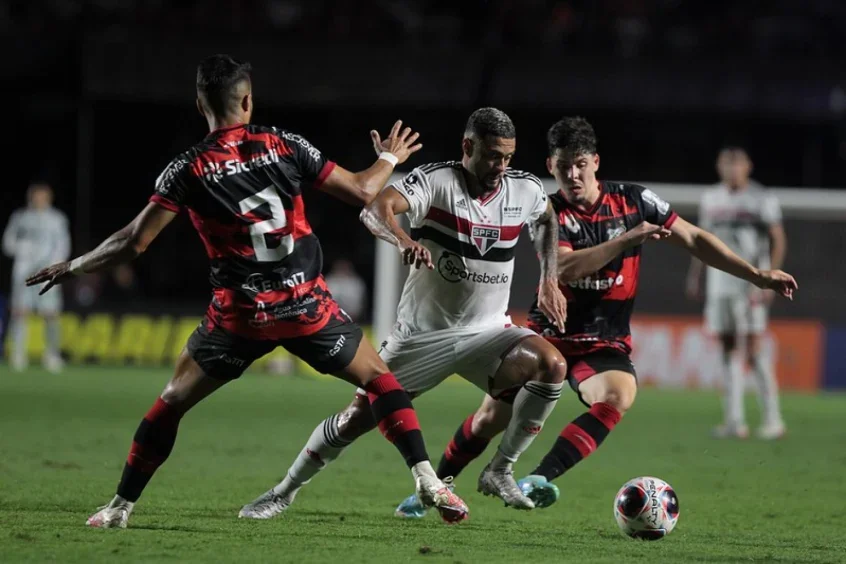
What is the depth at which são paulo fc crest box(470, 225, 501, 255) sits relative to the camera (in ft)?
19.1

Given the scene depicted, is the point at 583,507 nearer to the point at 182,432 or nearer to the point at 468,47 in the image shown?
the point at 182,432

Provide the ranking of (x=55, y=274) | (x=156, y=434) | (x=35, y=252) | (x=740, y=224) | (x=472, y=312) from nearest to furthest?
1. (x=55, y=274)
2. (x=156, y=434)
3. (x=472, y=312)
4. (x=740, y=224)
5. (x=35, y=252)

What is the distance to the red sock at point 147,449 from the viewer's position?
5387 millimetres

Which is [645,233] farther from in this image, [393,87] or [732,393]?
[393,87]

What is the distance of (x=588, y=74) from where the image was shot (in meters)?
20.2

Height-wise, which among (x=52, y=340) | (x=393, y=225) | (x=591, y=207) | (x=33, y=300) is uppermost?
(x=591, y=207)

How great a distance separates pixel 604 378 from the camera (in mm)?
6363

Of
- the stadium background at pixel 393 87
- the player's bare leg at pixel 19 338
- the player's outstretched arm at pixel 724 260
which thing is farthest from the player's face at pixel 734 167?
the stadium background at pixel 393 87

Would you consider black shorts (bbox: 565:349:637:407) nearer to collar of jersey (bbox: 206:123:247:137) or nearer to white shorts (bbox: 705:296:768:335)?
collar of jersey (bbox: 206:123:247:137)

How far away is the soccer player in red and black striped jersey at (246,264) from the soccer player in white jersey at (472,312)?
1.59 ft

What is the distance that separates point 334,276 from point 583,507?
506 inches

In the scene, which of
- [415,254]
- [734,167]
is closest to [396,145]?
[415,254]

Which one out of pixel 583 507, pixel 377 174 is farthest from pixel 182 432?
pixel 377 174

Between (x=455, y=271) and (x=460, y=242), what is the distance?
0.45 ft
